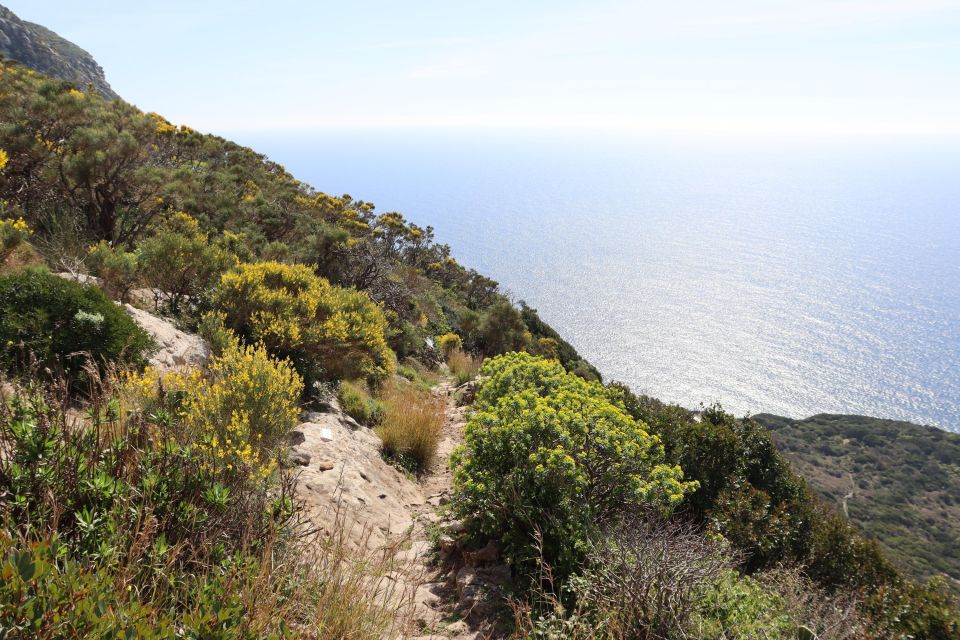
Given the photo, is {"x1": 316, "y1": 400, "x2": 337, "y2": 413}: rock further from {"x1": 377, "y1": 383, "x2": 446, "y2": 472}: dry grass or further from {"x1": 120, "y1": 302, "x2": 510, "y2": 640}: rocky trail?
{"x1": 377, "y1": 383, "x2": 446, "y2": 472}: dry grass

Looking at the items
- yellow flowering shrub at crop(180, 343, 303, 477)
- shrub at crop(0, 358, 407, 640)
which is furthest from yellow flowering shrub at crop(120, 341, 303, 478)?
shrub at crop(0, 358, 407, 640)

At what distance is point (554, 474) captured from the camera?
4.35 metres

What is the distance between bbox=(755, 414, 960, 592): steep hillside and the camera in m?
35.7

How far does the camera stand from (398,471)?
265 inches

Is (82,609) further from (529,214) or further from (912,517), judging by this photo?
(529,214)

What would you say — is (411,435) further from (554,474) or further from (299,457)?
(554,474)

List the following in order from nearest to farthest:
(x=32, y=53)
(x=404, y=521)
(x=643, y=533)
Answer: (x=643, y=533) → (x=404, y=521) → (x=32, y=53)

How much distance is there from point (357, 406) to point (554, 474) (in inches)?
→ 168

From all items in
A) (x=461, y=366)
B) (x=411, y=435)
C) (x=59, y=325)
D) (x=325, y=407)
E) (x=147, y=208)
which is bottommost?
(x=461, y=366)

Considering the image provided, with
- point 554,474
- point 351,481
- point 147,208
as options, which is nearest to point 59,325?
point 351,481

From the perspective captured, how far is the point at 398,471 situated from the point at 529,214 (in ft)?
604

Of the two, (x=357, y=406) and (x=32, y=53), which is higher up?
(x=32, y=53)

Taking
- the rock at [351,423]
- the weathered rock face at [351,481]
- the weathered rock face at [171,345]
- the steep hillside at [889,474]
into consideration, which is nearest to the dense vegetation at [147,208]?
the weathered rock face at [171,345]

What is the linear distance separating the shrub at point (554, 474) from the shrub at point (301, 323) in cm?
316
